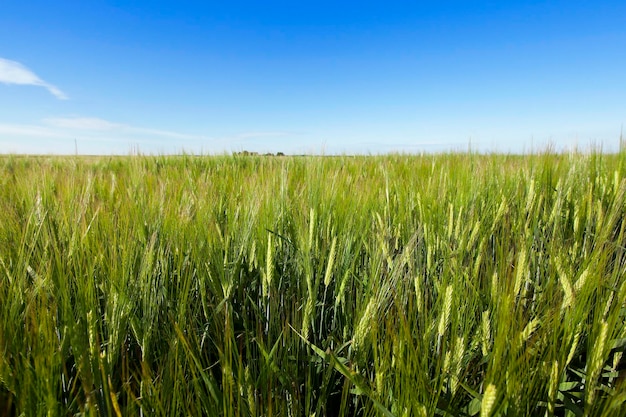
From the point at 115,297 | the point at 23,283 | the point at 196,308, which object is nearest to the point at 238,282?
the point at 196,308

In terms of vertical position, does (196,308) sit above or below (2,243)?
below

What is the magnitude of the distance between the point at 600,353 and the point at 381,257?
1.04 feet

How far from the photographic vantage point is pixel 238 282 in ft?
2.58

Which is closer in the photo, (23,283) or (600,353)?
(600,353)

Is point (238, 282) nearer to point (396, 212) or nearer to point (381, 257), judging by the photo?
point (381, 257)

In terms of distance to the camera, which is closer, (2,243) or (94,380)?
(94,380)

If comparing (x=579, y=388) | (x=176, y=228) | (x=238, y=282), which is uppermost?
(x=176, y=228)

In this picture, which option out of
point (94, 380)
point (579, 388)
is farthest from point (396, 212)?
point (94, 380)

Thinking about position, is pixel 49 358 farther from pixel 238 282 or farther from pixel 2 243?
pixel 2 243

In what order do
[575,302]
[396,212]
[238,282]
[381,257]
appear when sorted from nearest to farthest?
[575,302] < [381,257] < [238,282] < [396,212]

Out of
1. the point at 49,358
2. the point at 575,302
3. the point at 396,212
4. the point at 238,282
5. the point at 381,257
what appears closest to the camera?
the point at 49,358

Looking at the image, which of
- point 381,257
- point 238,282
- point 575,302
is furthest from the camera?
point 238,282

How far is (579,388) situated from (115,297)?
2.54 feet

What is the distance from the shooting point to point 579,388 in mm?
591
